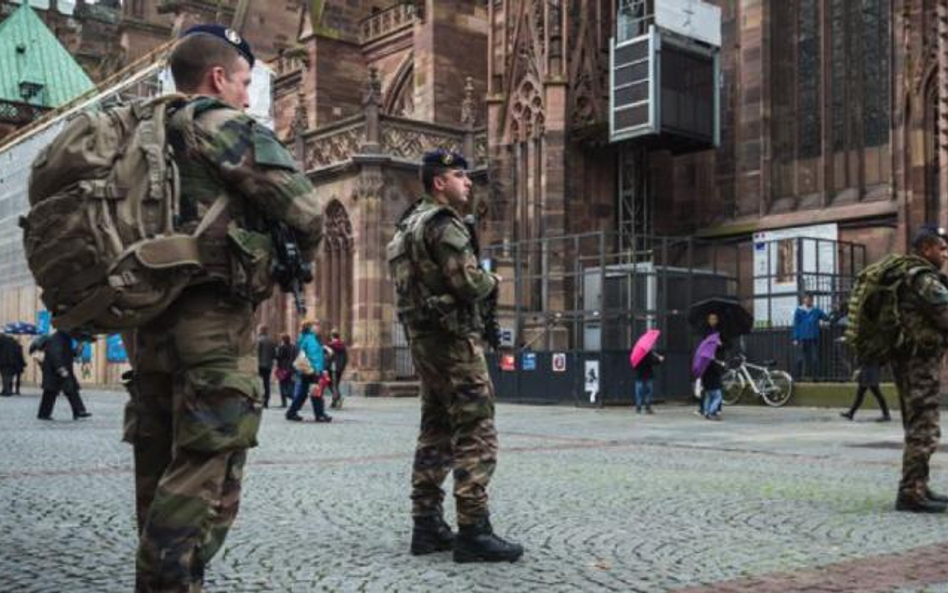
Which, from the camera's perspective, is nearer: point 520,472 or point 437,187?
point 437,187

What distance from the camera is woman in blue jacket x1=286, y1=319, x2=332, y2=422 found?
16406 millimetres

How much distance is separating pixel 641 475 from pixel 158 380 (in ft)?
18.7

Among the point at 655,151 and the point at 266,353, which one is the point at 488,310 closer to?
the point at 266,353

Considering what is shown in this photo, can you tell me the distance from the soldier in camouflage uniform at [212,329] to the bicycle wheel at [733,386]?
17.6m

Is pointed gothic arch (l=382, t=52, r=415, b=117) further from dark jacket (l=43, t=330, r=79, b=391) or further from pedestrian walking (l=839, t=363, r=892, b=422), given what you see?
pedestrian walking (l=839, t=363, r=892, b=422)

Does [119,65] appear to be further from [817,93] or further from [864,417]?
[864,417]

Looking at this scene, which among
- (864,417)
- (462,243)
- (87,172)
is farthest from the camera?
(864,417)

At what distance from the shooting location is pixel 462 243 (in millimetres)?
5113

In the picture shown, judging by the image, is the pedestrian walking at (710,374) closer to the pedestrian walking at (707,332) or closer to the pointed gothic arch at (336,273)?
the pedestrian walking at (707,332)

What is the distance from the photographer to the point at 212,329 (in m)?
3.39

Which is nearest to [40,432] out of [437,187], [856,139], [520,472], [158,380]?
[520,472]

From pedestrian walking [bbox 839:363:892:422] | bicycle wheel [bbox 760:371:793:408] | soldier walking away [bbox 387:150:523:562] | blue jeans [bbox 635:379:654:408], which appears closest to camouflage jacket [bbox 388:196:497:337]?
soldier walking away [bbox 387:150:523:562]

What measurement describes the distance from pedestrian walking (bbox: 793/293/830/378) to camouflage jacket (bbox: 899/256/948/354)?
44.8 ft

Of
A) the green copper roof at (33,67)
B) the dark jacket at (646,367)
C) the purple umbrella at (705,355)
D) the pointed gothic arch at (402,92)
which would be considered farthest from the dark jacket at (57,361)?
the green copper roof at (33,67)
